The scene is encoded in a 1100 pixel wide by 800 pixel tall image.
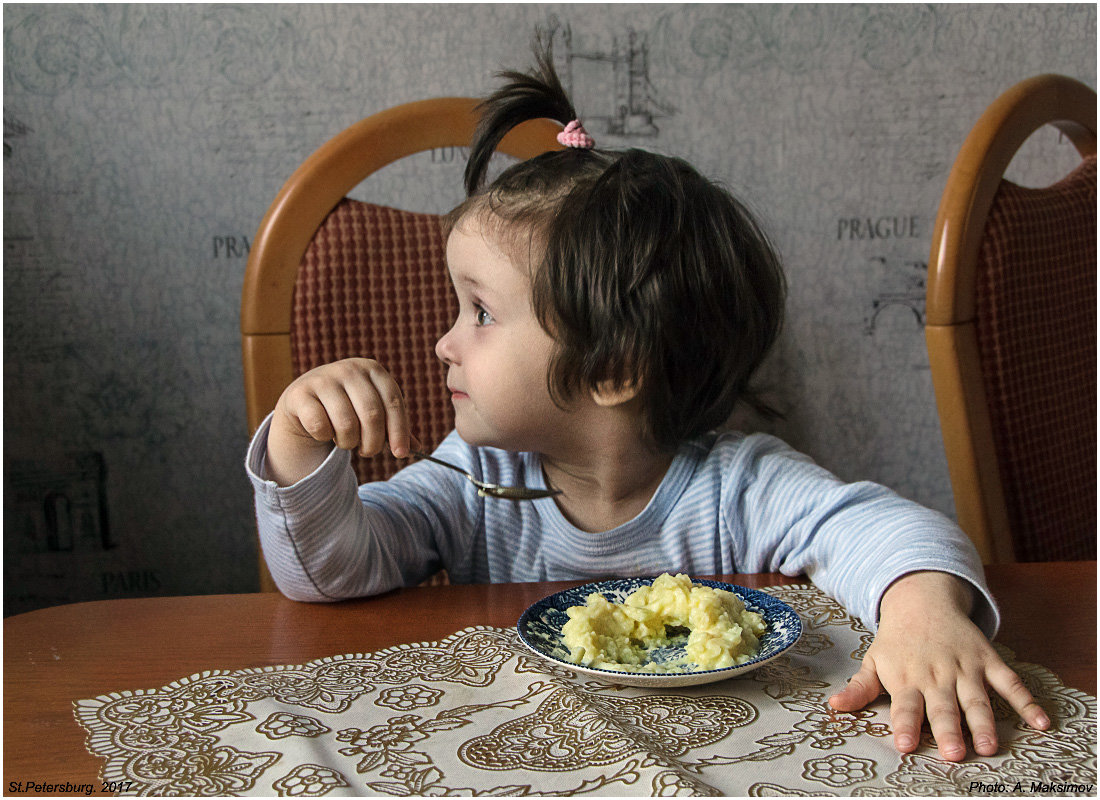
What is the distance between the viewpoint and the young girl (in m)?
0.73

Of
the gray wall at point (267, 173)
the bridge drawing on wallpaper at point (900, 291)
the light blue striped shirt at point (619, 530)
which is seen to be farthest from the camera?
the bridge drawing on wallpaper at point (900, 291)

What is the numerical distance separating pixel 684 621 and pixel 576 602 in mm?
89

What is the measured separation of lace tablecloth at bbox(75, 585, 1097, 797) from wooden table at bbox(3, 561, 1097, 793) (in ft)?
0.07

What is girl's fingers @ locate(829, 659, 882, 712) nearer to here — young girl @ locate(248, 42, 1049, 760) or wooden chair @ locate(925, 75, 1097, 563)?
young girl @ locate(248, 42, 1049, 760)

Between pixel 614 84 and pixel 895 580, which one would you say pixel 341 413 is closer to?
pixel 895 580

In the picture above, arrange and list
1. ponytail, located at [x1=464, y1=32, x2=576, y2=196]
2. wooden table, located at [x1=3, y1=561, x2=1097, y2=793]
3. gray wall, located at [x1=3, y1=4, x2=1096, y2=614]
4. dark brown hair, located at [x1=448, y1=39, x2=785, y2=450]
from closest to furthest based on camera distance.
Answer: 1. wooden table, located at [x1=3, y1=561, x2=1097, y2=793]
2. dark brown hair, located at [x1=448, y1=39, x2=785, y2=450]
3. ponytail, located at [x1=464, y1=32, x2=576, y2=196]
4. gray wall, located at [x1=3, y1=4, x2=1096, y2=614]

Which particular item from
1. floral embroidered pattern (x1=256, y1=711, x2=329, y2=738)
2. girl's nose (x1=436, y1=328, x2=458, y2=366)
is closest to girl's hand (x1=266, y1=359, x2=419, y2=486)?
girl's nose (x1=436, y1=328, x2=458, y2=366)

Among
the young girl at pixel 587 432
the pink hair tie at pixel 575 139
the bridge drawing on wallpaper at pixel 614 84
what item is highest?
the bridge drawing on wallpaper at pixel 614 84

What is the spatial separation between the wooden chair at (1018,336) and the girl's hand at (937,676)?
45 cm

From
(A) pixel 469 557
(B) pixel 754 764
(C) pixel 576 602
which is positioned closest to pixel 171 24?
(A) pixel 469 557

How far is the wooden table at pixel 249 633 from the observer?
56 cm

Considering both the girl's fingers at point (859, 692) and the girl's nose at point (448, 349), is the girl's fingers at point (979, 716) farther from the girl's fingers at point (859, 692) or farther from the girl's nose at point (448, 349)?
the girl's nose at point (448, 349)

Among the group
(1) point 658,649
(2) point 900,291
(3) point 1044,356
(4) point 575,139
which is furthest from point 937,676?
(2) point 900,291

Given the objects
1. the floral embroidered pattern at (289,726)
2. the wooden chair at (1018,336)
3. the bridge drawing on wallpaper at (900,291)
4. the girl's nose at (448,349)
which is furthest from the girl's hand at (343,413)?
the bridge drawing on wallpaper at (900,291)
